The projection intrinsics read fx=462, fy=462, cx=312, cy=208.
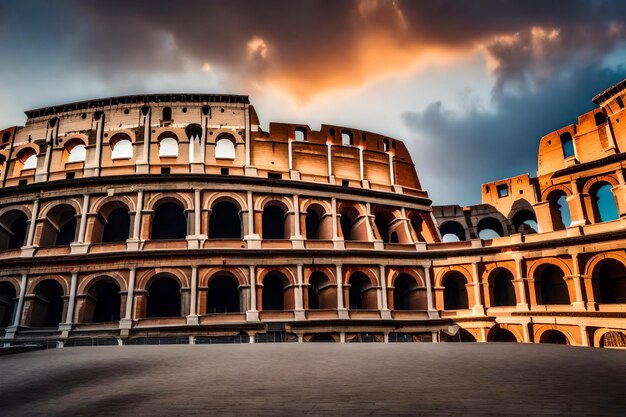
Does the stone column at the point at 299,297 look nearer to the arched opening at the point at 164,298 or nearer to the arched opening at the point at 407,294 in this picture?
the arched opening at the point at 407,294

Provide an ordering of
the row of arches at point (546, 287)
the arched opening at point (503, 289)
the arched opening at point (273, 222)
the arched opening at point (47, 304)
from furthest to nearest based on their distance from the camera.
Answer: the arched opening at point (503, 289) → the arched opening at point (273, 222) → the row of arches at point (546, 287) → the arched opening at point (47, 304)

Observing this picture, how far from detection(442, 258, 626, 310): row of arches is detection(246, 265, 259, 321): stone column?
473 inches

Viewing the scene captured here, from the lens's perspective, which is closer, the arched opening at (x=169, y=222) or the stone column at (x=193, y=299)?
the stone column at (x=193, y=299)

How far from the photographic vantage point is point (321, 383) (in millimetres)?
8945

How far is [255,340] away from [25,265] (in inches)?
532

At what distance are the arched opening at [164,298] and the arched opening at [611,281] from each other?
924 inches

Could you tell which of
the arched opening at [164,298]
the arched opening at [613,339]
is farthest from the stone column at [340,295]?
the arched opening at [613,339]

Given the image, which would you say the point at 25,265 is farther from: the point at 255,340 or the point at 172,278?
the point at 255,340

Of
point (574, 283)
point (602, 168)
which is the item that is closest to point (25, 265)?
point (574, 283)

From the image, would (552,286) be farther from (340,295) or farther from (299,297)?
(299,297)

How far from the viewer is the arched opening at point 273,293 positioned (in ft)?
90.1

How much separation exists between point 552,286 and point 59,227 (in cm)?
3023

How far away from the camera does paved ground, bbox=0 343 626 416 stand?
7223mm

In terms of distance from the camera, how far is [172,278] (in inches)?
1023
